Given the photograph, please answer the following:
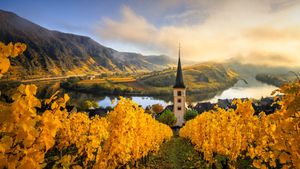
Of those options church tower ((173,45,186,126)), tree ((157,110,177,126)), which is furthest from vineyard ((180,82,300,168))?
church tower ((173,45,186,126))

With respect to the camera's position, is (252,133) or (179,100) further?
(179,100)

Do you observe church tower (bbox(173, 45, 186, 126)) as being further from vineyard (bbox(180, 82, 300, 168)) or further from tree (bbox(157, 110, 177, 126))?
vineyard (bbox(180, 82, 300, 168))

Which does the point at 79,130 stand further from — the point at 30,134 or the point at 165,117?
the point at 165,117

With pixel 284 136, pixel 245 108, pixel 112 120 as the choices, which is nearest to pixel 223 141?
pixel 245 108

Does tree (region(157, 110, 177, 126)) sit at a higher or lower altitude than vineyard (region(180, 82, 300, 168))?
lower

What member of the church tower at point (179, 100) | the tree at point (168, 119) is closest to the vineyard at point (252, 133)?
the tree at point (168, 119)

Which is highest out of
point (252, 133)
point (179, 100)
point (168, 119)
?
point (252, 133)

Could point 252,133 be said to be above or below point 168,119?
above

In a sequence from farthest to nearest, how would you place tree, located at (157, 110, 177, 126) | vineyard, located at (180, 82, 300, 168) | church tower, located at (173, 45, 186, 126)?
church tower, located at (173, 45, 186, 126) < tree, located at (157, 110, 177, 126) < vineyard, located at (180, 82, 300, 168)

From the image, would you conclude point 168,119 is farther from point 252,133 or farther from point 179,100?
point 252,133

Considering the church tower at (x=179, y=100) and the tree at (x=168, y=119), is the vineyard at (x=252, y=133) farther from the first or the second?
the church tower at (x=179, y=100)

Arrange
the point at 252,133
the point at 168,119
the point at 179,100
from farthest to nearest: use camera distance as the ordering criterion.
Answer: the point at 179,100, the point at 168,119, the point at 252,133

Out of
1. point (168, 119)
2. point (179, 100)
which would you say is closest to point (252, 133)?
point (168, 119)

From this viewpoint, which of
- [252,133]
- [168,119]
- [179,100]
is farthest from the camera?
[179,100]
